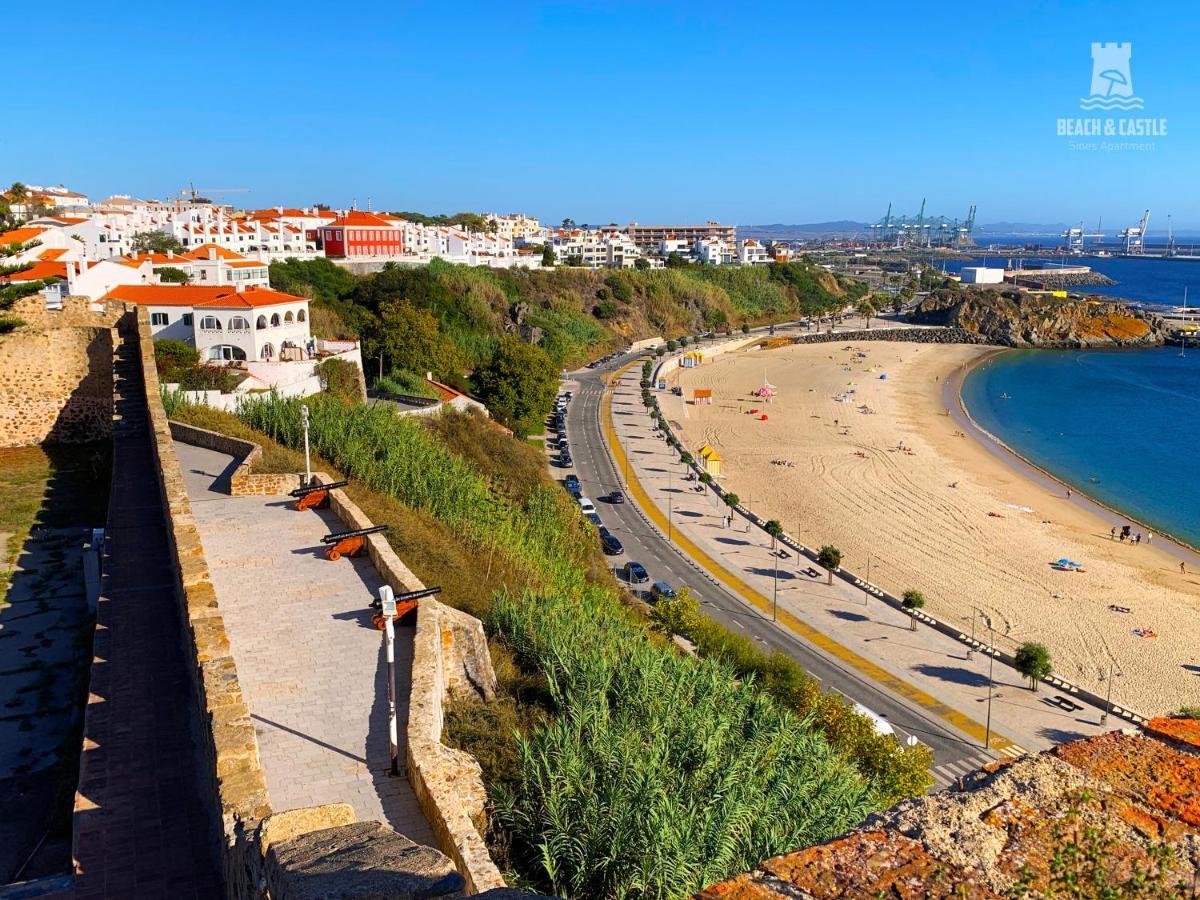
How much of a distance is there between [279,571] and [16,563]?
6.04 metres

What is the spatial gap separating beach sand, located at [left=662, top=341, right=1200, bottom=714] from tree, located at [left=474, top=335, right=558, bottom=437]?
7.97 meters

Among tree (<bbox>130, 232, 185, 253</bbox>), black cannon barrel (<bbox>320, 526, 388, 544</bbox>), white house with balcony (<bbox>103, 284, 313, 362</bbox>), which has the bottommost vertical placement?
black cannon barrel (<bbox>320, 526, 388, 544</bbox>)

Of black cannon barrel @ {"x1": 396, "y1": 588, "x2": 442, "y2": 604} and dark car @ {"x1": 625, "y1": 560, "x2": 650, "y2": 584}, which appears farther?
dark car @ {"x1": 625, "y1": 560, "x2": 650, "y2": 584}

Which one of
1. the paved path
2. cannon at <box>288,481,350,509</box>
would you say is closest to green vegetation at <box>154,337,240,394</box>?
cannon at <box>288,481,350,509</box>

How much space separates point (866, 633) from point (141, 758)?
18064mm

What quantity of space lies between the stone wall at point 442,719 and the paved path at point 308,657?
219mm

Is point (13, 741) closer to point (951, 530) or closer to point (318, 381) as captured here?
point (318, 381)

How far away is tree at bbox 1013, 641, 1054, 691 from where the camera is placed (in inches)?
740

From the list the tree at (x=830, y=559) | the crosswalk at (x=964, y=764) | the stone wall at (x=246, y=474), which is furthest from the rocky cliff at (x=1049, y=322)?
the stone wall at (x=246, y=474)

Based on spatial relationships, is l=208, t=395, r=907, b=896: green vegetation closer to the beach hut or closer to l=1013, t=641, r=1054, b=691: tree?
l=1013, t=641, r=1054, b=691: tree

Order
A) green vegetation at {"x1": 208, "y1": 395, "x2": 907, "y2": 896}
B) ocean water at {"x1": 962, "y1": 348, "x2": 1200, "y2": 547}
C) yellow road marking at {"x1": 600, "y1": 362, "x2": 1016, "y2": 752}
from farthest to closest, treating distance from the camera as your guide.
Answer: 1. ocean water at {"x1": 962, "y1": 348, "x2": 1200, "y2": 547}
2. yellow road marking at {"x1": 600, "y1": 362, "x2": 1016, "y2": 752}
3. green vegetation at {"x1": 208, "y1": 395, "x2": 907, "y2": 896}

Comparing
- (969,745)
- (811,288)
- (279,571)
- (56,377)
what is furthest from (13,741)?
(811,288)

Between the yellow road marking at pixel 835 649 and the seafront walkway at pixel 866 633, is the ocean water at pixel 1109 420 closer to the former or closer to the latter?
the seafront walkway at pixel 866 633

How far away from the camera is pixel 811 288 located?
109m
